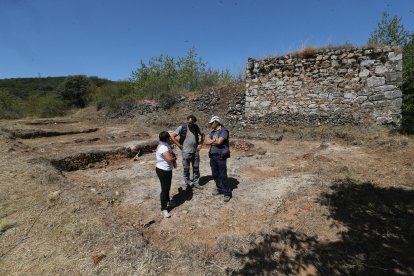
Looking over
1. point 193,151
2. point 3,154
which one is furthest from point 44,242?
point 3,154

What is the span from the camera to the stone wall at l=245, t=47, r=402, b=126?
970 cm

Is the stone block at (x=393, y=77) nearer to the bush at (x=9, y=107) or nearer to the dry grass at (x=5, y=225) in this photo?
the dry grass at (x=5, y=225)

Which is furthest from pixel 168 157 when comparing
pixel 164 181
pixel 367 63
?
pixel 367 63

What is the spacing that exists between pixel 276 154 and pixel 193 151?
12.7ft

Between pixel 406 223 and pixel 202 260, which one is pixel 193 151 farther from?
pixel 406 223

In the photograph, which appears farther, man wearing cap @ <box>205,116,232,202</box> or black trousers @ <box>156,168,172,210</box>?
man wearing cap @ <box>205,116,232,202</box>

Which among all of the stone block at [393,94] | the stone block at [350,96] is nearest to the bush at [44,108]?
the stone block at [350,96]

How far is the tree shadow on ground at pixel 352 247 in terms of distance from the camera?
319 cm

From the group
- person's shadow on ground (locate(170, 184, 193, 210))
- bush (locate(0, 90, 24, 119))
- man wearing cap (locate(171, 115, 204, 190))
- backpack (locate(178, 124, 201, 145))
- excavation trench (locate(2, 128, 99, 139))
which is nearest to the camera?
person's shadow on ground (locate(170, 184, 193, 210))

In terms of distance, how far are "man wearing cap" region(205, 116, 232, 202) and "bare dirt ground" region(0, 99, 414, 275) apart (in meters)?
0.27

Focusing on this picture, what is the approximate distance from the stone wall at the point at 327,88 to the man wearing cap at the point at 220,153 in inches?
284

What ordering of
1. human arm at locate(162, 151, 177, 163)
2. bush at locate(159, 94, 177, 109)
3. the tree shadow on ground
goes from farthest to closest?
1. bush at locate(159, 94, 177, 109)
2. human arm at locate(162, 151, 177, 163)
3. the tree shadow on ground

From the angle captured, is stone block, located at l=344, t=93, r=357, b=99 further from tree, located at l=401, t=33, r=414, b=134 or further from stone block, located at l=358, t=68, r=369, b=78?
tree, located at l=401, t=33, r=414, b=134

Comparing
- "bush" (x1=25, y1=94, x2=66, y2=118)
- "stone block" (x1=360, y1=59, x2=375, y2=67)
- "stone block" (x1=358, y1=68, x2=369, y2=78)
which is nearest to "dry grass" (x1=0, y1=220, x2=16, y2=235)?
"stone block" (x1=358, y1=68, x2=369, y2=78)
